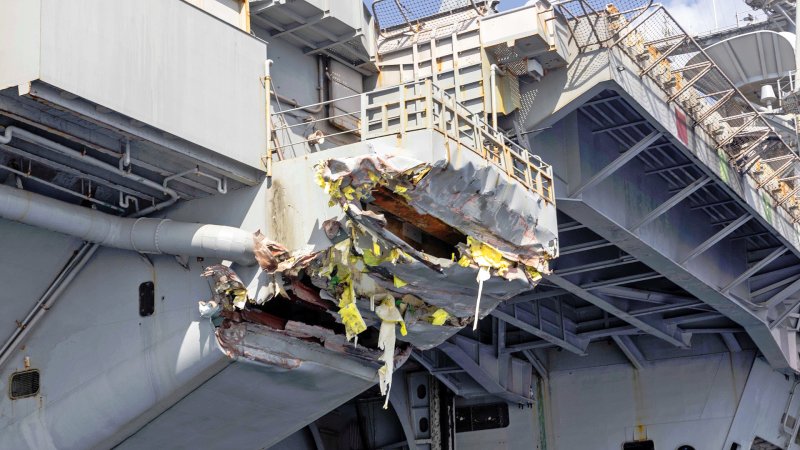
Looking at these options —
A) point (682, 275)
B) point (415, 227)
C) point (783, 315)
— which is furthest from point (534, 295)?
point (415, 227)

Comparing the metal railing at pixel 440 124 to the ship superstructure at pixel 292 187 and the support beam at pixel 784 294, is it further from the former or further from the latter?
the support beam at pixel 784 294

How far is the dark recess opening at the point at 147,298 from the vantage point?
19031 mm

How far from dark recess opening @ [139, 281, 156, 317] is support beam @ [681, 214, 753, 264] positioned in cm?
1243

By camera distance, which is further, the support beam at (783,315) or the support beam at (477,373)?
the support beam at (477,373)

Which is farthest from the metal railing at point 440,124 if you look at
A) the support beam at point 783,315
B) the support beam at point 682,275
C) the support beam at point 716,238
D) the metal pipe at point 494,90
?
the support beam at point 783,315

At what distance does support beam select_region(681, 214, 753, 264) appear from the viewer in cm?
2661

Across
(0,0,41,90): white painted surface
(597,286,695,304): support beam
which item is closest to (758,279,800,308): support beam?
(597,286,695,304): support beam

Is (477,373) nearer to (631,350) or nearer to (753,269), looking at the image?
(631,350)

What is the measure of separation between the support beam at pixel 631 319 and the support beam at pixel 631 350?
3.92ft

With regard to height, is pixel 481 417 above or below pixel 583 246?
below

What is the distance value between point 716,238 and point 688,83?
390 centimetres

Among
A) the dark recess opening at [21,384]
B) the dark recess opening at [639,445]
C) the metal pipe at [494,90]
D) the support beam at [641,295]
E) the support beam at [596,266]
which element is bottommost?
the dark recess opening at [639,445]

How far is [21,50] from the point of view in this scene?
1555 cm

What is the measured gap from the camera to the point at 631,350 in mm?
34219
